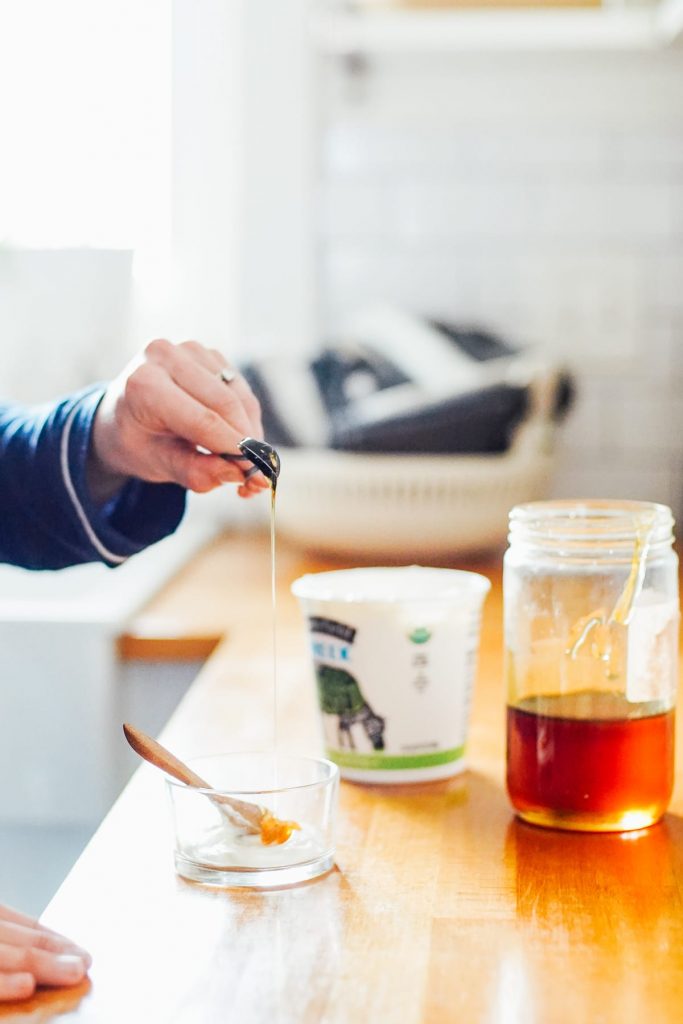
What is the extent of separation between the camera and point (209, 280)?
2.29 meters

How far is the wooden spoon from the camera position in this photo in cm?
81

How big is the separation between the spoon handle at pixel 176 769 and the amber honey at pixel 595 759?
187 mm

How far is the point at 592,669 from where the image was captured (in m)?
0.88

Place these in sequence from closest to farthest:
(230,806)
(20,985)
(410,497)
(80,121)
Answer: (20,985) → (230,806) → (80,121) → (410,497)

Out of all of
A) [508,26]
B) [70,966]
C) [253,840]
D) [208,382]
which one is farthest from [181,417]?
[508,26]

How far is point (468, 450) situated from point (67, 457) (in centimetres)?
85

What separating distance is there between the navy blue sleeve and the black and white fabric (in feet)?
2.38

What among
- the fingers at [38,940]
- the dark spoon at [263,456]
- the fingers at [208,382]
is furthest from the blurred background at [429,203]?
the fingers at [38,940]

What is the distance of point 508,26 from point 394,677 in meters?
1.35

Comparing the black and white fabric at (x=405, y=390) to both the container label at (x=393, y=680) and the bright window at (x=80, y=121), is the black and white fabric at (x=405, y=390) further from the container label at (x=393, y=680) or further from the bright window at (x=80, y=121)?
the container label at (x=393, y=680)

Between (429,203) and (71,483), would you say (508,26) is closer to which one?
(429,203)

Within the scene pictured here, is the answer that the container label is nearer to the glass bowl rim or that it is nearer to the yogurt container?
the yogurt container

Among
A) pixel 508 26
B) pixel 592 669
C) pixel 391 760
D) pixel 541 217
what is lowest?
pixel 391 760

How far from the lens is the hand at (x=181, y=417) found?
38.0 inches
